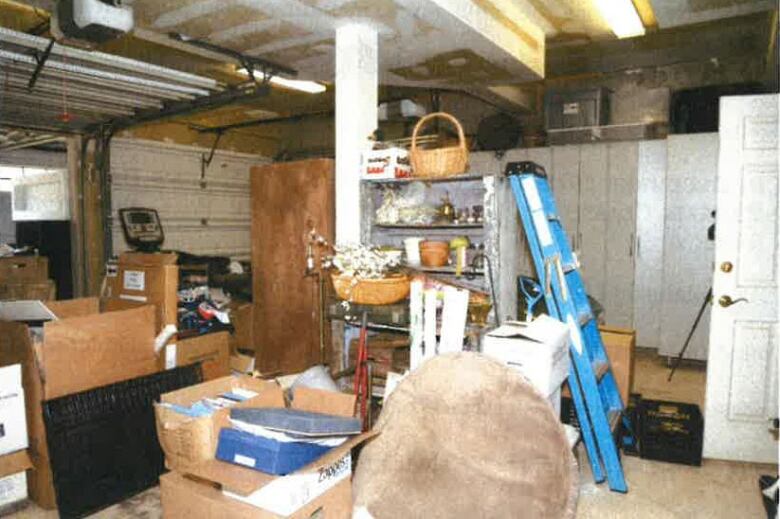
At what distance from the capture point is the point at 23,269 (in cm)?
518

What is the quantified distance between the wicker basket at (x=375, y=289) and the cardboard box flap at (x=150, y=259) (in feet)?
4.25

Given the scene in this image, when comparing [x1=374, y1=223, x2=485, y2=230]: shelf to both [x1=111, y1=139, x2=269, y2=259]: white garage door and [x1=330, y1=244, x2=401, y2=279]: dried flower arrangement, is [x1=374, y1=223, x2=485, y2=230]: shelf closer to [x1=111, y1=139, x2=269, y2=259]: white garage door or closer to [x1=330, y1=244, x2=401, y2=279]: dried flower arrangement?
[x1=330, y1=244, x2=401, y2=279]: dried flower arrangement

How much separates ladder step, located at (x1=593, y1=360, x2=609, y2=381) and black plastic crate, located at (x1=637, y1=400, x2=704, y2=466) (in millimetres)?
455

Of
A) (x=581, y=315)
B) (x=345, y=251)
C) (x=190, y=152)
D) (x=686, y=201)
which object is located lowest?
(x=581, y=315)

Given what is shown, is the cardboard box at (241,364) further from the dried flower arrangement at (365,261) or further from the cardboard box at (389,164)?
the cardboard box at (389,164)

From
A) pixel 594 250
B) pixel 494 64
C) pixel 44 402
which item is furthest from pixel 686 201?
pixel 44 402

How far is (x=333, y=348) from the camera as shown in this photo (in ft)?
12.1

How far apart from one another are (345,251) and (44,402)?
179cm

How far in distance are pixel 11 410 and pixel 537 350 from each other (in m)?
2.81

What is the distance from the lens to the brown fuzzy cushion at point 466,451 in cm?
151

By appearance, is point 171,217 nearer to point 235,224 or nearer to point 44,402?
point 235,224

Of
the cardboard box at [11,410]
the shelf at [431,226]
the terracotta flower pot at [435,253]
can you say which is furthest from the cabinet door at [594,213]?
the cardboard box at [11,410]

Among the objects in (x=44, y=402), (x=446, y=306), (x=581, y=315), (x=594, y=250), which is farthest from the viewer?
(x=594, y=250)

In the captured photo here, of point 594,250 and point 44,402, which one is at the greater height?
point 594,250
